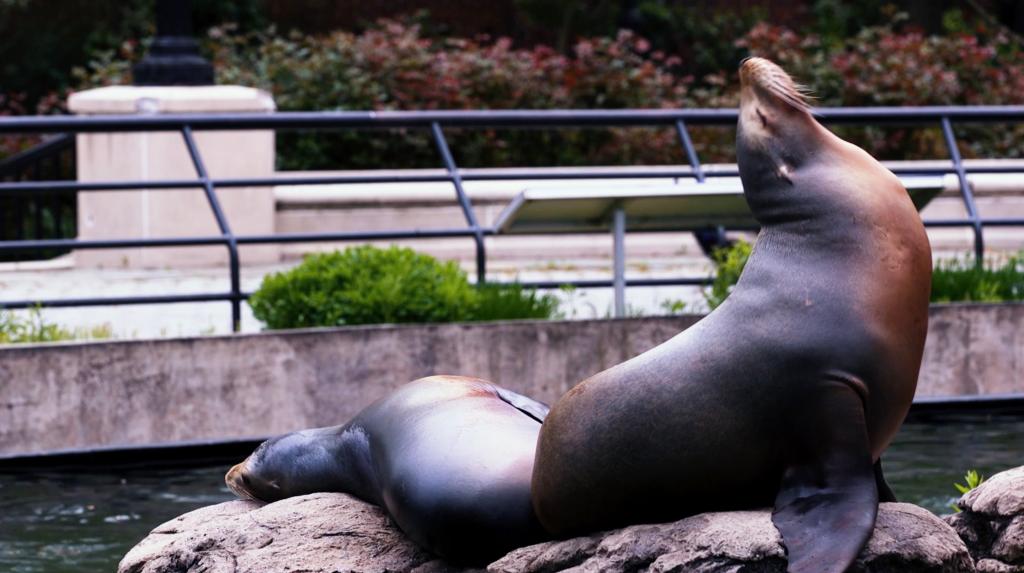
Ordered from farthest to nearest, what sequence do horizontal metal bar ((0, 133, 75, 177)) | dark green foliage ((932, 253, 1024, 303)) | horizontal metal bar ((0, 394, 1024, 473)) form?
horizontal metal bar ((0, 133, 75, 177)), dark green foliage ((932, 253, 1024, 303)), horizontal metal bar ((0, 394, 1024, 473))

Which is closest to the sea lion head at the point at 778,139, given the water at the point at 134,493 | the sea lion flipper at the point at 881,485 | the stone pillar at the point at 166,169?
the sea lion flipper at the point at 881,485

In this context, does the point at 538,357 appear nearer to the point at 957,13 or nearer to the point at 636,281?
the point at 636,281

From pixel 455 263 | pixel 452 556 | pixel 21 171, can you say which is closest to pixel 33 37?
pixel 21 171

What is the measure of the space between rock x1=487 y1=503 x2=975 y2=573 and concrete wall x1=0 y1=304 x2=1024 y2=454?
14.1 ft

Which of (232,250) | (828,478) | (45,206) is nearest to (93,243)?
(232,250)

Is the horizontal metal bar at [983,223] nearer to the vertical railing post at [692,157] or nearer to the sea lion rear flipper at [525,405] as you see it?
the vertical railing post at [692,157]

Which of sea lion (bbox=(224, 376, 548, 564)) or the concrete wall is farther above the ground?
sea lion (bbox=(224, 376, 548, 564))

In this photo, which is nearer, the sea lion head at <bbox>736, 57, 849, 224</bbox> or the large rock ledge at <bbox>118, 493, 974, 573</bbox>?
the large rock ledge at <bbox>118, 493, 974, 573</bbox>

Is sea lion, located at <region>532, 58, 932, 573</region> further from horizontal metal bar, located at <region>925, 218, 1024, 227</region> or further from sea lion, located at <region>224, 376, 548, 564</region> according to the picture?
horizontal metal bar, located at <region>925, 218, 1024, 227</region>

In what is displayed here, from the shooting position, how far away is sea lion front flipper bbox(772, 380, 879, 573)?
3365 millimetres

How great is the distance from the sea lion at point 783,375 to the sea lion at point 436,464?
0.26 meters

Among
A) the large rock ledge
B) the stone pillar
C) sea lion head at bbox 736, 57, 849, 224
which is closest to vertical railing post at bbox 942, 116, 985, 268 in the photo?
the large rock ledge

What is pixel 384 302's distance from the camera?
27.0ft

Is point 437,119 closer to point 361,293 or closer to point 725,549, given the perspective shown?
point 361,293
